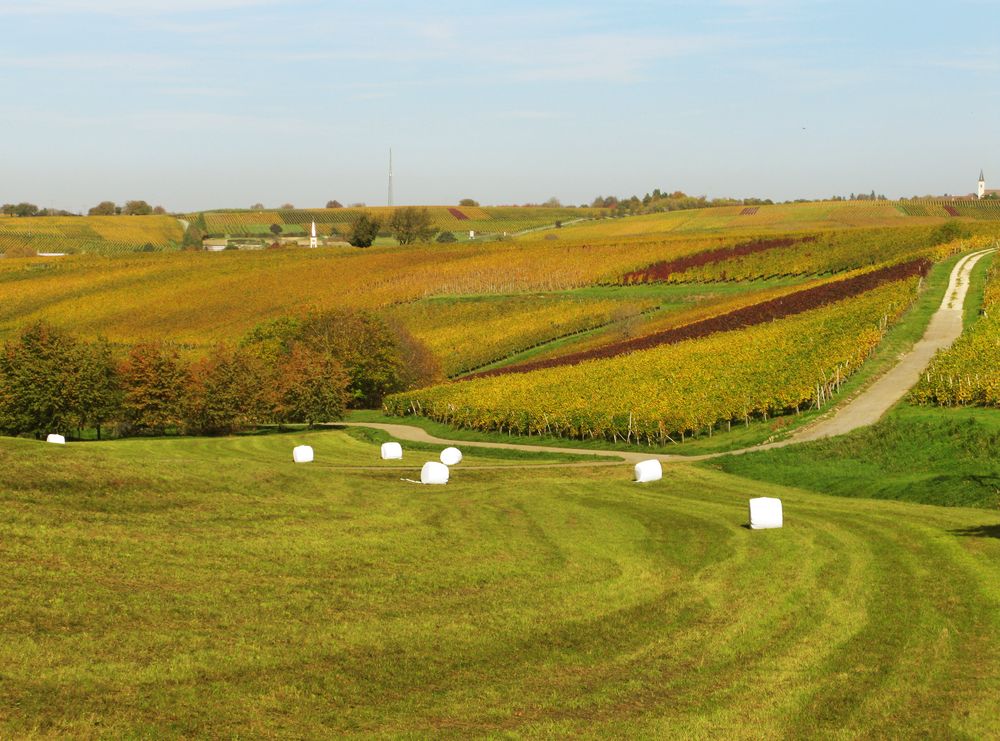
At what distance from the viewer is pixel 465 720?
1928 cm

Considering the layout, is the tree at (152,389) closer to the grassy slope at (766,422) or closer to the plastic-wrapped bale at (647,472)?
the grassy slope at (766,422)

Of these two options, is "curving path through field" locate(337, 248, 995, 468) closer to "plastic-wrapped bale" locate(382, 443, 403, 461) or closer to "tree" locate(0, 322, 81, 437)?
"plastic-wrapped bale" locate(382, 443, 403, 461)

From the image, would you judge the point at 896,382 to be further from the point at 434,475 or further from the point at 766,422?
the point at 434,475

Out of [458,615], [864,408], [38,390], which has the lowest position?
[38,390]

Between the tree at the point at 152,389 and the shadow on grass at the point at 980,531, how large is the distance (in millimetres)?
61488

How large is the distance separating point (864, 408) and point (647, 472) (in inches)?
702

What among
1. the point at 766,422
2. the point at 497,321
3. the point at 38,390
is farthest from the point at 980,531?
the point at 497,321

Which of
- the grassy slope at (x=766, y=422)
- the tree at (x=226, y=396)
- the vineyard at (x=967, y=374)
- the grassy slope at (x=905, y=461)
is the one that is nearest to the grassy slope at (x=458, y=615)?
the grassy slope at (x=905, y=461)

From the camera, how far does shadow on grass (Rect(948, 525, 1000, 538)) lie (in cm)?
3316

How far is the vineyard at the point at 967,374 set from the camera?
58344 millimetres

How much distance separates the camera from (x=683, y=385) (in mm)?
73188

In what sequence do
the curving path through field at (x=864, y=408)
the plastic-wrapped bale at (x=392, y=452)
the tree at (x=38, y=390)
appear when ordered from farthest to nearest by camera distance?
the tree at (x=38, y=390) → the plastic-wrapped bale at (x=392, y=452) → the curving path through field at (x=864, y=408)

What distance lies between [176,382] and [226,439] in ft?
24.6

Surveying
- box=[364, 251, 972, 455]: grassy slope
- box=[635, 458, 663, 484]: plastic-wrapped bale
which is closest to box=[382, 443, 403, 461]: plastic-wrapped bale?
box=[364, 251, 972, 455]: grassy slope
